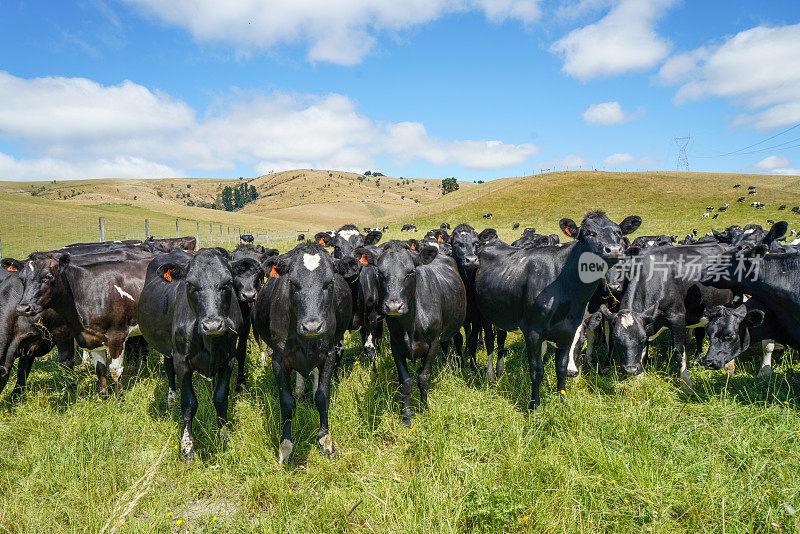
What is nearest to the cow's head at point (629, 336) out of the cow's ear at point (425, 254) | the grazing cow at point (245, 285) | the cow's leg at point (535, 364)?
the cow's leg at point (535, 364)

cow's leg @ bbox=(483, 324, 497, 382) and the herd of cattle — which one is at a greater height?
the herd of cattle

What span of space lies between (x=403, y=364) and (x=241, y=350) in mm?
2241

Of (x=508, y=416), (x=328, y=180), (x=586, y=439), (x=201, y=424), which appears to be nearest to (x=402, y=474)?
(x=508, y=416)

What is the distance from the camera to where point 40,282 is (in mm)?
5656

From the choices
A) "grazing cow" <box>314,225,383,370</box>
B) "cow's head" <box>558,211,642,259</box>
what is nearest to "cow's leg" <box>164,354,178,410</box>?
"grazing cow" <box>314,225,383,370</box>

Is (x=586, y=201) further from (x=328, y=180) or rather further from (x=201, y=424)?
(x=328, y=180)

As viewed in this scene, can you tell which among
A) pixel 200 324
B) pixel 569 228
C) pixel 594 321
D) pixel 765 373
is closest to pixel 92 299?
pixel 200 324

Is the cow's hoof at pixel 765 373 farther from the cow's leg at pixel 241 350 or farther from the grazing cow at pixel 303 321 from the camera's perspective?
the cow's leg at pixel 241 350

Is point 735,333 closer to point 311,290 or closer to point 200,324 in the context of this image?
point 311,290

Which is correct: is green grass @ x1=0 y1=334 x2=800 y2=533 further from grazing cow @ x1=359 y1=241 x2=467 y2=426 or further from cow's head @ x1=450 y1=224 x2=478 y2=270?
cow's head @ x1=450 y1=224 x2=478 y2=270

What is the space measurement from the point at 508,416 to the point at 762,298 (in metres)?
3.78

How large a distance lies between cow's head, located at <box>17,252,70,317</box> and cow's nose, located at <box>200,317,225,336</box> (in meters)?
3.13

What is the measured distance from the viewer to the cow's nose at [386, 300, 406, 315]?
179 inches

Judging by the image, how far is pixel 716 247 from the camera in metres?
7.20
